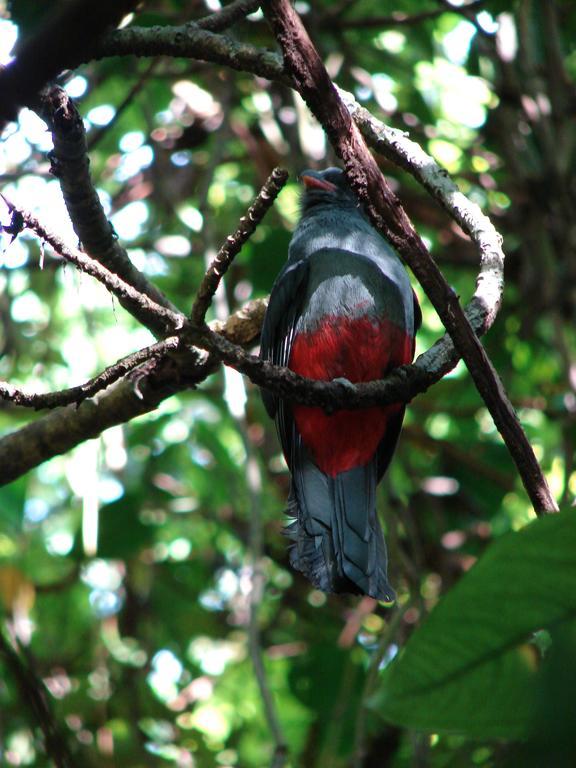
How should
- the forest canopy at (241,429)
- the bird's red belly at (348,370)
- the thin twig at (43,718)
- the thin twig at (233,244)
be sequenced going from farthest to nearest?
the forest canopy at (241,429)
the bird's red belly at (348,370)
the thin twig at (43,718)
the thin twig at (233,244)

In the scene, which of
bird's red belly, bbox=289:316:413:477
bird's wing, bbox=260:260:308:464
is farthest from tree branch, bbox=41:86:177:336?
bird's red belly, bbox=289:316:413:477

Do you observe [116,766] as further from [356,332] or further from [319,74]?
[319,74]

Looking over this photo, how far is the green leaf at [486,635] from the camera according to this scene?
1.01 meters

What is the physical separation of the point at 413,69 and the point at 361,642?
2961mm

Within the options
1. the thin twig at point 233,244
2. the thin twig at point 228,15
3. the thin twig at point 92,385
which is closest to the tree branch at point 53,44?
the thin twig at point 233,244

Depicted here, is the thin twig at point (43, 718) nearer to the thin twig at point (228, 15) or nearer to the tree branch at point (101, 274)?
the tree branch at point (101, 274)

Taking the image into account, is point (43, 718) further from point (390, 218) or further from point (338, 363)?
point (390, 218)

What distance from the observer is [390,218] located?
5.49ft

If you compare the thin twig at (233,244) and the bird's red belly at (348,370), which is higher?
the bird's red belly at (348,370)

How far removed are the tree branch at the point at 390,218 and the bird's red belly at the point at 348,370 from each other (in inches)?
39.5

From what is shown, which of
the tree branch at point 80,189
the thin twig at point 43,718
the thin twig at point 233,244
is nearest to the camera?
the thin twig at point 233,244

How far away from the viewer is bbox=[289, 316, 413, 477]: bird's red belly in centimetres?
271

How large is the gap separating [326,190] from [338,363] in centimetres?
124

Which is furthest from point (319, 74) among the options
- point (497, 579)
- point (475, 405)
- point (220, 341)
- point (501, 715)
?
point (475, 405)
